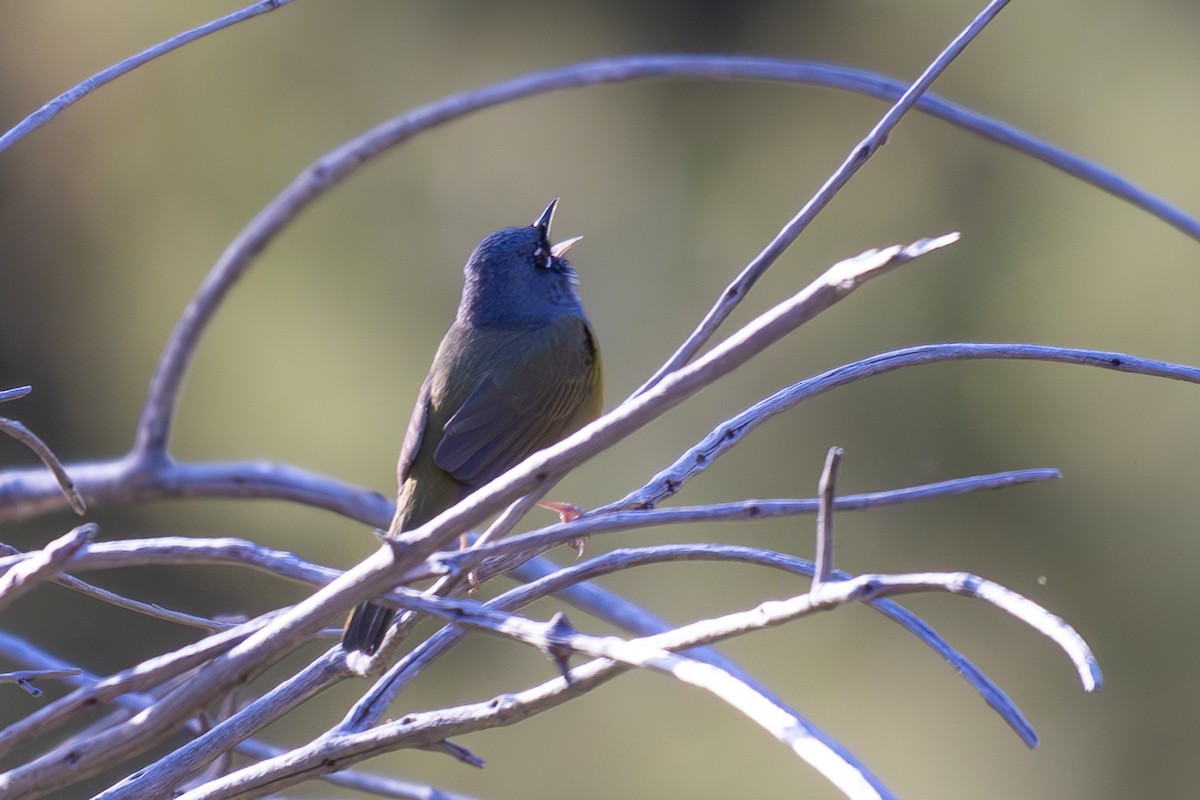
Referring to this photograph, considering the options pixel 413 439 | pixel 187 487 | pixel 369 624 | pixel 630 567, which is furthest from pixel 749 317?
pixel 630 567

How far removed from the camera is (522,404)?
10.8 ft

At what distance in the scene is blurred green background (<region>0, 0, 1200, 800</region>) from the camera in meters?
5.91

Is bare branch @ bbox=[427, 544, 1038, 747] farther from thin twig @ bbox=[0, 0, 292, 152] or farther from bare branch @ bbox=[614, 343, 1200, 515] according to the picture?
thin twig @ bbox=[0, 0, 292, 152]

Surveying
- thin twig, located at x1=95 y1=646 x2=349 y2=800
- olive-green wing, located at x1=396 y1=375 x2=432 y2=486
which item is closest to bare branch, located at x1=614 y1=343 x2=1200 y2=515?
thin twig, located at x1=95 y1=646 x2=349 y2=800

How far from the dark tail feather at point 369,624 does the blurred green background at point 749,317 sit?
10.7 feet

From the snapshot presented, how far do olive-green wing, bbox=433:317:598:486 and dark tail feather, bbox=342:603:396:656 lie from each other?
0.76 m

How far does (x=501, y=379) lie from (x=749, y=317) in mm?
2590

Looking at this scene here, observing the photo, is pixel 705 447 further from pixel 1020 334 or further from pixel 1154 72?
pixel 1154 72

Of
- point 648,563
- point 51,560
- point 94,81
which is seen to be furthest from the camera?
point 94,81

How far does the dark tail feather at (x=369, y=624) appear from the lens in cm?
206

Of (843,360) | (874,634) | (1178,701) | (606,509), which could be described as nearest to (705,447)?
(606,509)

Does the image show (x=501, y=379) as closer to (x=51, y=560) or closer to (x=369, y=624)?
(x=369, y=624)

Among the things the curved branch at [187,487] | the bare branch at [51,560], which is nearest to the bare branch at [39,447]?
the bare branch at [51,560]

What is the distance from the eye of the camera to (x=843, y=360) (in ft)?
19.7
